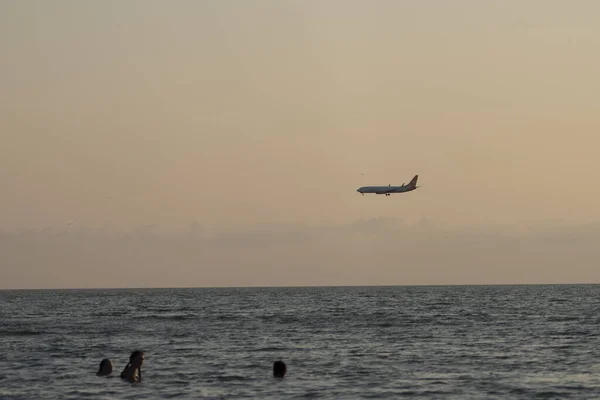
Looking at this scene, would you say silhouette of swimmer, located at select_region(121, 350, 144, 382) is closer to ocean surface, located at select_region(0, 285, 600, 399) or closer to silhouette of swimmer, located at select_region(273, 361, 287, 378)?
ocean surface, located at select_region(0, 285, 600, 399)

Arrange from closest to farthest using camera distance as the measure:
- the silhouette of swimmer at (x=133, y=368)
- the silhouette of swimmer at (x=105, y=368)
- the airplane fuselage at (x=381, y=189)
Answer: the silhouette of swimmer at (x=133, y=368)
the silhouette of swimmer at (x=105, y=368)
the airplane fuselage at (x=381, y=189)

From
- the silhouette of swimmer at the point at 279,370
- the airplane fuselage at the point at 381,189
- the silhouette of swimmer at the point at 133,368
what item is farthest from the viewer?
the airplane fuselage at the point at 381,189

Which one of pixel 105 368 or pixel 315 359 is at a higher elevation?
pixel 315 359

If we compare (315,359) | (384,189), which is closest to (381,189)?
(384,189)

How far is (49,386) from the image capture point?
3988 cm

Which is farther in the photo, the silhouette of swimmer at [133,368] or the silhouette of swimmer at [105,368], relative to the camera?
the silhouette of swimmer at [105,368]

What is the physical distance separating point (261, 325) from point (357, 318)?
1245cm

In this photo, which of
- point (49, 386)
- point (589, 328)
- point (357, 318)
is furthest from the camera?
point (357, 318)

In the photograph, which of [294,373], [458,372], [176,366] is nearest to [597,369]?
[458,372]

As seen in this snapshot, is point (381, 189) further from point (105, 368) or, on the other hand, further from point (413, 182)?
point (105, 368)

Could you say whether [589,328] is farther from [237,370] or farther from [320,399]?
[320,399]

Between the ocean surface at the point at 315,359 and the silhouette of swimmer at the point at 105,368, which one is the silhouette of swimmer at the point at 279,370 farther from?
the silhouette of swimmer at the point at 105,368

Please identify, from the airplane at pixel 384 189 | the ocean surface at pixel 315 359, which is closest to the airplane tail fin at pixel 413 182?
the airplane at pixel 384 189

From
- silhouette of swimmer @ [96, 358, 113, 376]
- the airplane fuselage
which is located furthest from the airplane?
silhouette of swimmer @ [96, 358, 113, 376]
